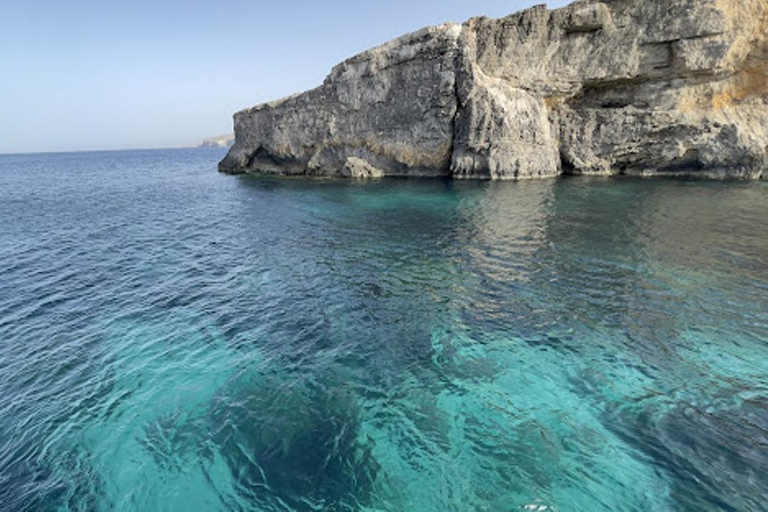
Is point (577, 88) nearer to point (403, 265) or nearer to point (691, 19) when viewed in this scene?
point (691, 19)

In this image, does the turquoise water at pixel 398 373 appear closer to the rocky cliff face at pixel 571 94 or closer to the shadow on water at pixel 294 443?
the shadow on water at pixel 294 443

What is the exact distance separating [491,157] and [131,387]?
3513 cm

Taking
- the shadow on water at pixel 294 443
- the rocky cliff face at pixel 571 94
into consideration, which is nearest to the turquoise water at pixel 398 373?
the shadow on water at pixel 294 443

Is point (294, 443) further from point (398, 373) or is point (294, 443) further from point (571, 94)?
point (571, 94)

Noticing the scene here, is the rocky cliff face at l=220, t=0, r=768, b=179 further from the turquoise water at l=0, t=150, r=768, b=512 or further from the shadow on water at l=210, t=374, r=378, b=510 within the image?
the shadow on water at l=210, t=374, r=378, b=510

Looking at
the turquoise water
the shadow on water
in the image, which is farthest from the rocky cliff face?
the shadow on water

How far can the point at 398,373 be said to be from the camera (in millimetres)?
9234

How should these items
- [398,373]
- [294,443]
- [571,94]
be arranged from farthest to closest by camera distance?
[571,94] < [398,373] < [294,443]

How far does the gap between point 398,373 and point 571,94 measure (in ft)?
128

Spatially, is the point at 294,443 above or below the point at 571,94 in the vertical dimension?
below

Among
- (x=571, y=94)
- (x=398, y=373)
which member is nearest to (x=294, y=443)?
(x=398, y=373)

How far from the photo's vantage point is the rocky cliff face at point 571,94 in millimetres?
31773

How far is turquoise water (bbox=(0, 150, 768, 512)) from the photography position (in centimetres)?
638

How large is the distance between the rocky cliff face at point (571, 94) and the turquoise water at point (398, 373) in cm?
1762
